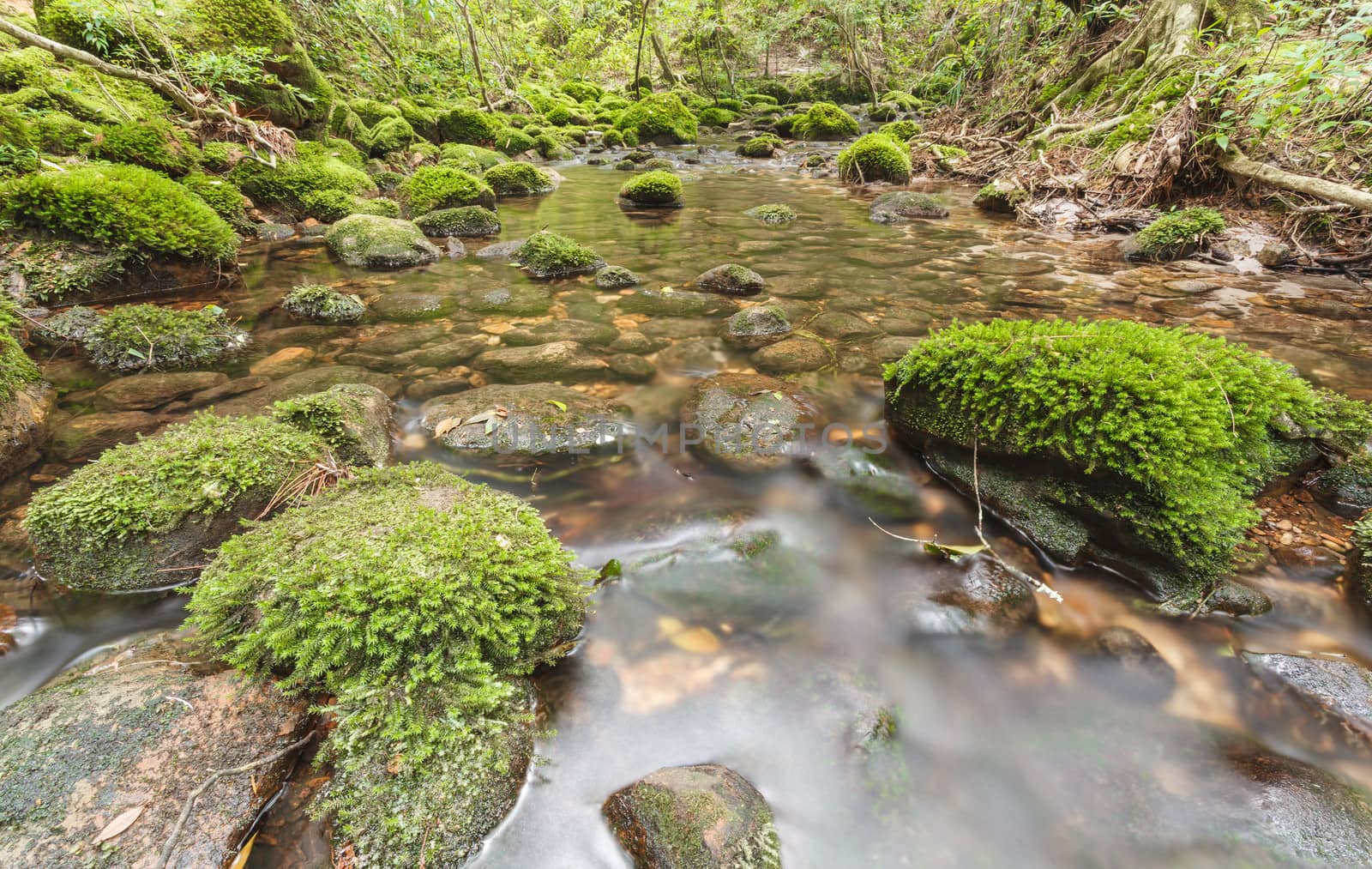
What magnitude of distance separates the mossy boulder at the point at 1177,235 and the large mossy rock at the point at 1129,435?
5.00 metres

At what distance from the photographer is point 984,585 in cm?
249

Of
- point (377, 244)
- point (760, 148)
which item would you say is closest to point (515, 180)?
point (377, 244)

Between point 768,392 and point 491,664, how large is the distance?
103 inches

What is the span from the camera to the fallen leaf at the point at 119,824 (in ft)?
4.64

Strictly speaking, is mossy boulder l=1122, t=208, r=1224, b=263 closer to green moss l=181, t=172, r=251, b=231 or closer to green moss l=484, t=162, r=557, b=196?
green moss l=484, t=162, r=557, b=196

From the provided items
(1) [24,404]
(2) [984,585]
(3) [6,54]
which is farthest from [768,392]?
(3) [6,54]

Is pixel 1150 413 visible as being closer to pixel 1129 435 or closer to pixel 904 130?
pixel 1129 435

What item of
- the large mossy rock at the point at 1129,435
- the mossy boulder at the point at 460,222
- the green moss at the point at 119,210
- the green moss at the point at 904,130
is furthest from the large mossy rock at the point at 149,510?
the green moss at the point at 904,130

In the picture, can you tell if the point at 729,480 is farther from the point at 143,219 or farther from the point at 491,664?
the point at 143,219

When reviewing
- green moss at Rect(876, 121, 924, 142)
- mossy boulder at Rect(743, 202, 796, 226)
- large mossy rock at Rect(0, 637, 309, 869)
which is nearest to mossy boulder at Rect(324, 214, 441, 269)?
mossy boulder at Rect(743, 202, 796, 226)

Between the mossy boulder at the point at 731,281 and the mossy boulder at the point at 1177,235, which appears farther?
the mossy boulder at the point at 1177,235

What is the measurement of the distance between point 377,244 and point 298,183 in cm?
282

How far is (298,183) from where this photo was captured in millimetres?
8234

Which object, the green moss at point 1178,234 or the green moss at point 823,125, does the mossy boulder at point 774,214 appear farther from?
the green moss at point 823,125
